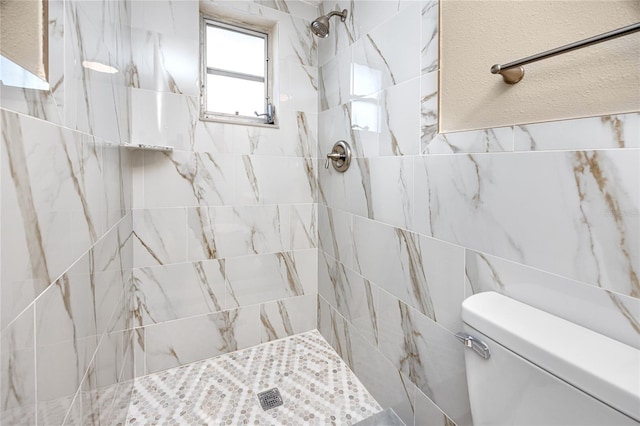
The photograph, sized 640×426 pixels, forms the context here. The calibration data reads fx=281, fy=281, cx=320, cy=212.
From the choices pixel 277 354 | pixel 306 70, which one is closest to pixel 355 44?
pixel 306 70

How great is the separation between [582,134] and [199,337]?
184 cm

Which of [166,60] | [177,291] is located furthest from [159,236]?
[166,60]

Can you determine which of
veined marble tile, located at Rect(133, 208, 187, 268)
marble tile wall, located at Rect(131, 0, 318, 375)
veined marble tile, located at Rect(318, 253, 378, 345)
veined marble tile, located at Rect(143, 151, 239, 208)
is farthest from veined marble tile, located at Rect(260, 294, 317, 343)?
veined marble tile, located at Rect(143, 151, 239, 208)

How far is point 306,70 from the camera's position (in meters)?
1.79

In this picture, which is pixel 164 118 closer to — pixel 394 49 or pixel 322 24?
pixel 322 24

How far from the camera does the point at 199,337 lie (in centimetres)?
161

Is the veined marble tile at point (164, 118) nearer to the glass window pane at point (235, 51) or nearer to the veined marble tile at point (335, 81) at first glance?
the glass window pane at point (235, 51)

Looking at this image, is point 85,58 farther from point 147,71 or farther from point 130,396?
point 130,396

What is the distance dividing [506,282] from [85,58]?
1316 millimetres

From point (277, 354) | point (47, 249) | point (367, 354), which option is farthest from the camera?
point (277, 354)

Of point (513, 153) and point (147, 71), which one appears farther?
point (147, 71)

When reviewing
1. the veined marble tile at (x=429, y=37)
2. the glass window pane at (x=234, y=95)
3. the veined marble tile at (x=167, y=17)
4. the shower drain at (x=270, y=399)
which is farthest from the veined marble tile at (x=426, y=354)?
the veined marble tile at (x=167, y=17)

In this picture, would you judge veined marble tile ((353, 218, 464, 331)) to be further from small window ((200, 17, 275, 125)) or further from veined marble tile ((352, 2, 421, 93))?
small window ((200, 17, 275, 125))

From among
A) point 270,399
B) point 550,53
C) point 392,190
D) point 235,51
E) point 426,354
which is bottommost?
point 270,399
